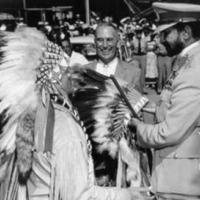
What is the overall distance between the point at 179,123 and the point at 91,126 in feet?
1.57

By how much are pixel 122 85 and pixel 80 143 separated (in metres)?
0.87

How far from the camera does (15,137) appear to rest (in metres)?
2.56

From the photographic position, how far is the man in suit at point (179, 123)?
2.94 metres

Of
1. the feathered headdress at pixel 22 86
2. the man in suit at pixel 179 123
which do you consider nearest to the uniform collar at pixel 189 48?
the man in suit at pixel 179 123

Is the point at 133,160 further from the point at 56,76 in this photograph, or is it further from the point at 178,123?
the point at 56,76

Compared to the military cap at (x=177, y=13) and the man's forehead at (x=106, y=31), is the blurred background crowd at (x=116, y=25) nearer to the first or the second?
the man's forehead at (x=106, y=31)

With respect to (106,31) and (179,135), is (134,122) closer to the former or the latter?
(179,135)

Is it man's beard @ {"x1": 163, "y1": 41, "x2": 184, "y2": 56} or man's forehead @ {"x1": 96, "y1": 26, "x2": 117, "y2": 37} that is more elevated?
man's beard @ {"x1": 163, "y1": 41, "x2": 184, "y2": 56}

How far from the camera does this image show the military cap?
10.3 feet

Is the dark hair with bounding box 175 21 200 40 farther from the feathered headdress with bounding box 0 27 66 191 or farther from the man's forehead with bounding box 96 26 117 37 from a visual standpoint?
the man's forehead with bounding box 96 26 117 37

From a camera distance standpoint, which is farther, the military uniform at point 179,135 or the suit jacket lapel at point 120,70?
the suit jacket lapel at point 120,70

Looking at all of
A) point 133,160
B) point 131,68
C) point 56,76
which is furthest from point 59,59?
point 131,68

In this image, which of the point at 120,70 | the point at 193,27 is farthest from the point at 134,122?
the point at 120,70

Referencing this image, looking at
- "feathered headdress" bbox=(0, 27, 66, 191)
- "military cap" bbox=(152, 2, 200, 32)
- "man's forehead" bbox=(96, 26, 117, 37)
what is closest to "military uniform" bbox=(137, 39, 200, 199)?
"military cap" bbox=(152, 2, 200, 32)
